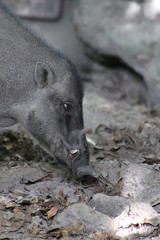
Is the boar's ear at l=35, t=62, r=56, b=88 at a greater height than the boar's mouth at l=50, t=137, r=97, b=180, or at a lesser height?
greater

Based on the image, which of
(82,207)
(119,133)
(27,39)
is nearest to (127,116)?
(119,133)

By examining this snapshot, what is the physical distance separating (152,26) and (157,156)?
280cm

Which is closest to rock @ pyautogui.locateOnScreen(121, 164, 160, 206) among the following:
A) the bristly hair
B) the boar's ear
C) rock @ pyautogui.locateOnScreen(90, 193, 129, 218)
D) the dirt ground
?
the dirt ground

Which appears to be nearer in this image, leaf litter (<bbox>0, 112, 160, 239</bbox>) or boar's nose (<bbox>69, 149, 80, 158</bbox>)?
leaf litter (<bbox>0, 112, 160, 239</bbox>)

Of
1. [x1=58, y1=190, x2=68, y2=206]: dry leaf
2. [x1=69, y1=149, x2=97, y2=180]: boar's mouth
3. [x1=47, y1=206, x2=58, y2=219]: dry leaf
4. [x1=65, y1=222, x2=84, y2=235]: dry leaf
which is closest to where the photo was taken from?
[x1=65, y1=222, x2=84, y2=235]: dry leaf

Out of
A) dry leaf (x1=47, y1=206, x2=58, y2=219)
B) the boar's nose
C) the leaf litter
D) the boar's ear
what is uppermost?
the boar's ear

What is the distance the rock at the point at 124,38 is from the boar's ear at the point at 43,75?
2962 millimetres

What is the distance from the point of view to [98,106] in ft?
26.4

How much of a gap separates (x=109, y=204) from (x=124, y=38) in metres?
4.05

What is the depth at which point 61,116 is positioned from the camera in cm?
532

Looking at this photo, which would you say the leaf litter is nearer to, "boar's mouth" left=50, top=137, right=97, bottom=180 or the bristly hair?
"boar's mouth" left=50, top=137, right=97, bottom=180

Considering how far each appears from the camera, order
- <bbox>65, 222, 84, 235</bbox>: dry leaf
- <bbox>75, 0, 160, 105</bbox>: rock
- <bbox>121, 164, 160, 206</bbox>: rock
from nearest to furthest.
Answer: <bbox>65, 222, 84, 235</bbox>: dry leaf < <bbox>121, 164, 160, 206</bbox>: rock < <bbox>75, 0, 160, 105</bbox>: rock

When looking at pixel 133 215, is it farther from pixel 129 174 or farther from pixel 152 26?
pixel 152 26

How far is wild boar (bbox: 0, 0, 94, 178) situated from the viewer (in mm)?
5301
